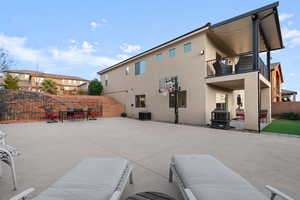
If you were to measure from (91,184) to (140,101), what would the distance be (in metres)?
11.5

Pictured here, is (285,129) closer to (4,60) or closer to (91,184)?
(91,184)

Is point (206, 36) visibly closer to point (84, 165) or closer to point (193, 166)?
point (193, 166)

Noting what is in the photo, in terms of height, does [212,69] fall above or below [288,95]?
above

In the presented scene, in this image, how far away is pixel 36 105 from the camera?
37.4 feet

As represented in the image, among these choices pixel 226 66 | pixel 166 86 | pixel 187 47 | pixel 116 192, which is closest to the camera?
pixel 116 192

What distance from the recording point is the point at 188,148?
400 cm

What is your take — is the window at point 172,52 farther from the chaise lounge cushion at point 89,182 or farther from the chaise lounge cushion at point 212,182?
the chaise lounge cushion at point 89,182

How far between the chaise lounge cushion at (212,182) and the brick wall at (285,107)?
1552 centimetres

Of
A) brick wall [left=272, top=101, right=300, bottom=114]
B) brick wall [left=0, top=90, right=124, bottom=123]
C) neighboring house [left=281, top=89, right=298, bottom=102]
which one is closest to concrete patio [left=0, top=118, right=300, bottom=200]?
brick wall [left=0, top=90, right=124, bottom=123]

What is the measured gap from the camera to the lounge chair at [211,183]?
1255 mm

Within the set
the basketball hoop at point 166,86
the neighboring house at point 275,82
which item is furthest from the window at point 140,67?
the neighboring house at point 275,82

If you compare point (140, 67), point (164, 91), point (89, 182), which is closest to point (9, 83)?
point (140, 67)

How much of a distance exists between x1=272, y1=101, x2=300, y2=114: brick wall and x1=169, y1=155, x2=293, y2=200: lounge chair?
50.9ft

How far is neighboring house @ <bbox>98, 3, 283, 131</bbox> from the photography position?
21.7 ft
